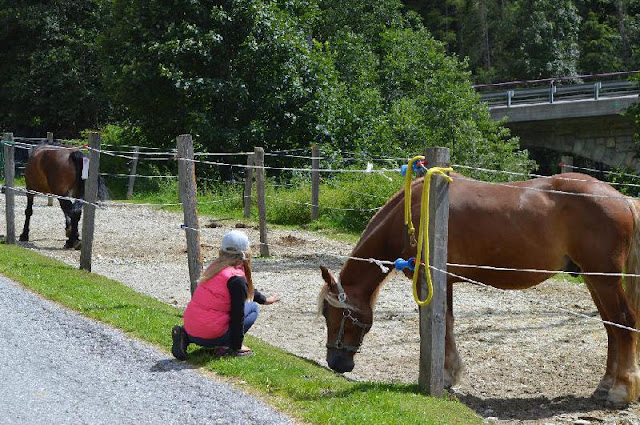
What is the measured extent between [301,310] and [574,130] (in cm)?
3031

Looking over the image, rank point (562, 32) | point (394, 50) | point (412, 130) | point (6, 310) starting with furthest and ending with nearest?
point (562, 32) → point (394, 50) → point (412, 130) → point (6, 310)

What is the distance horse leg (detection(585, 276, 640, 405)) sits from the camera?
23.4 ft

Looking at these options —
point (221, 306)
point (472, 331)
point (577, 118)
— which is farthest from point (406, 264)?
point (577, 118)

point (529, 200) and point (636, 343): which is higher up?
point (529, 200)

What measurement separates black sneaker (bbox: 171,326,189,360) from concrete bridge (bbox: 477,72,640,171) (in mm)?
31145

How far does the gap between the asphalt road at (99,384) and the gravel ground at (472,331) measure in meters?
1.67

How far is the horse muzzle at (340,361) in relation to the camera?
7.40 metres

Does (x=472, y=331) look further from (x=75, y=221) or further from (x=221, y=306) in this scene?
(x=75, y=221)

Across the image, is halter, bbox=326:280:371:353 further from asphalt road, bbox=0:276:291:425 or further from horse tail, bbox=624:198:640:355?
horse tail, bbox=624:198:640:355

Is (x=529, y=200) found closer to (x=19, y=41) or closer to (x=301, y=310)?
(x=301, y=310)

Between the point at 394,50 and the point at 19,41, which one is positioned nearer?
the point at 394,50

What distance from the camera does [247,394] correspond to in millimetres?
6410

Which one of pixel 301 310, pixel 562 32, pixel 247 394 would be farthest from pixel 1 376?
pixel 562 32

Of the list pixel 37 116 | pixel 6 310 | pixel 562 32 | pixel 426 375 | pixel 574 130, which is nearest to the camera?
pixel 426 375
